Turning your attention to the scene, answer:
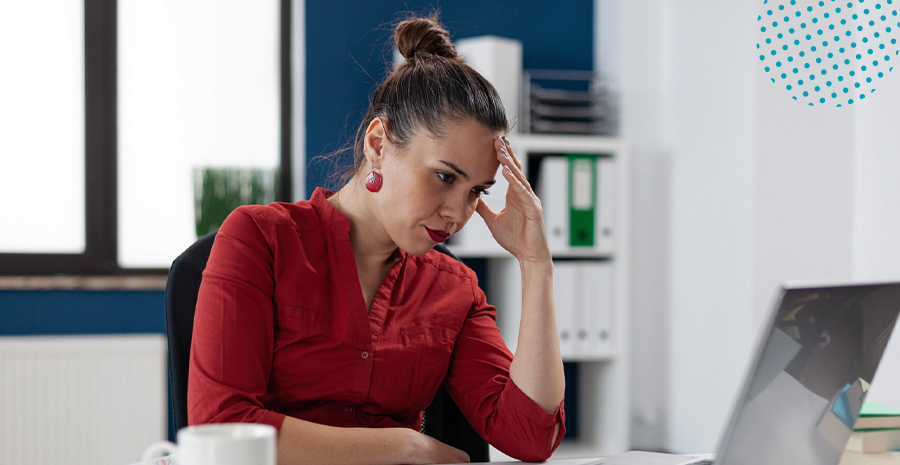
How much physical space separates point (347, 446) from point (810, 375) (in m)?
0.59

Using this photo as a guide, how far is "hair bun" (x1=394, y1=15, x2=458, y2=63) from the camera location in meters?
1.32

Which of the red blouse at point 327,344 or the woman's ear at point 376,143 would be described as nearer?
the red blouse at point 327,344

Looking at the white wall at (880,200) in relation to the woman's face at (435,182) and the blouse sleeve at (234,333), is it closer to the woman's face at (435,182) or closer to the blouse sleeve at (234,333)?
the woman's face at (435,182)

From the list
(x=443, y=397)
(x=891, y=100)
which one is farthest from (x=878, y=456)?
(x=891, y=100)

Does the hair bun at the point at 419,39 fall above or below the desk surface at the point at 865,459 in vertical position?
above

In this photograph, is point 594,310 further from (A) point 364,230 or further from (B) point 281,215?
(B) point 281,215

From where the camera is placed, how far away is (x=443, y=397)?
1.29 metres

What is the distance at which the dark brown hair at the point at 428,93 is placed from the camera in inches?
46.6

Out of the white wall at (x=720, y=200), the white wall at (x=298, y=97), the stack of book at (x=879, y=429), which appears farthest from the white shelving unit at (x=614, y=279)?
the stack of book at (x=879, y=429)

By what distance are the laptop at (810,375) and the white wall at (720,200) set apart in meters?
1.66

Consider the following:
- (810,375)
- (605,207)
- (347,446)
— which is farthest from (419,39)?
(605,207)

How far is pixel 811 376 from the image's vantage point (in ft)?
2.43

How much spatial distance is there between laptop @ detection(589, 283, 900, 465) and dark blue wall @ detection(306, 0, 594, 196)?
2126 mm

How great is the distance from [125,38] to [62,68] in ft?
0.78
